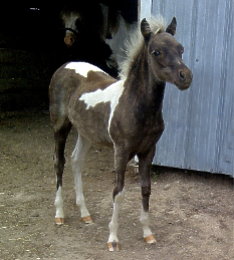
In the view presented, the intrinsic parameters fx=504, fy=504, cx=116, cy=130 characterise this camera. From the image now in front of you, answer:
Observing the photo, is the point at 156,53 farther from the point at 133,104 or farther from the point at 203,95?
the point at 203,95

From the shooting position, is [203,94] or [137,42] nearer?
[137,42]

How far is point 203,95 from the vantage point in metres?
5.36

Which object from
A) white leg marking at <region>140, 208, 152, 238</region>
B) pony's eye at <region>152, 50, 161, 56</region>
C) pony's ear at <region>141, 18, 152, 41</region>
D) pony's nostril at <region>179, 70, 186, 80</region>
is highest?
pony's ear at <region>141, 18, 152, 41</region>

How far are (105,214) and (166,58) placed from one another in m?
1.90

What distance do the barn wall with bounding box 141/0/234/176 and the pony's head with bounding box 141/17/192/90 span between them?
4.79ft

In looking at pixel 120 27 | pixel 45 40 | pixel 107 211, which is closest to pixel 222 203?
pixel 107 211

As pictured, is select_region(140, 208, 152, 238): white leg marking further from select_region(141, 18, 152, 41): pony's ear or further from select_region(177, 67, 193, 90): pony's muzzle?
select_region(141, 18, 152, 41): pony's ear

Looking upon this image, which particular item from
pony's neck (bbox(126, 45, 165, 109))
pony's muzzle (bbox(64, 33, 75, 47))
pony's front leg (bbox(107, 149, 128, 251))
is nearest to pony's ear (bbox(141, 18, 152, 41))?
pony's neck (bbox(126, 45, 165, 109))

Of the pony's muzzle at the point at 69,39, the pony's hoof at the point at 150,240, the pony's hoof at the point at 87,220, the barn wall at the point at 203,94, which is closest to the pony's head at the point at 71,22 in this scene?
the pony's muzzle at the point at 69,39

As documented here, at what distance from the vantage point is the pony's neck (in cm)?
393

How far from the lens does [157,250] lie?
4.13 metres

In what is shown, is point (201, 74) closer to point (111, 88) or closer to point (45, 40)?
point (111, 88)

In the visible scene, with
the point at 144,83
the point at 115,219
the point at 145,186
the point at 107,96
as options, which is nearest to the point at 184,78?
the point at 144,83

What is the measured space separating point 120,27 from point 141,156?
5.11 metres
